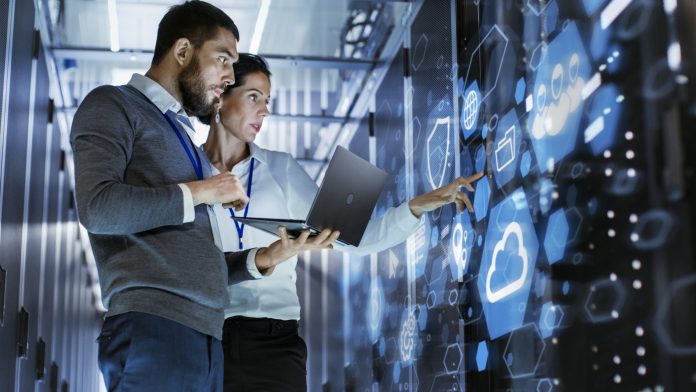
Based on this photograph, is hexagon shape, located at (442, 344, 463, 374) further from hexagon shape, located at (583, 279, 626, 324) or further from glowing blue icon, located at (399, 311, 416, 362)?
hexagon shape, located at (583, 279, 626, 324)

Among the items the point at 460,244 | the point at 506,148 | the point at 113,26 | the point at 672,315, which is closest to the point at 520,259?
the point at 506,148

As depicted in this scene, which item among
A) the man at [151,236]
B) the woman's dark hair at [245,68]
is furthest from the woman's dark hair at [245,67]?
the man at [151,236]

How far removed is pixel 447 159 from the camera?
347 cm

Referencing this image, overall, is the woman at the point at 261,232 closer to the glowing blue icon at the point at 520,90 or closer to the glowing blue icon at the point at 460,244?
the glowing blue icon at the point at 460,244

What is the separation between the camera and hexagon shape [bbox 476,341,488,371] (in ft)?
9.75

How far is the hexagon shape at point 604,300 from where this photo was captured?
80.9 inches

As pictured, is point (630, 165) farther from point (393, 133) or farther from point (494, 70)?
point (393, 133)

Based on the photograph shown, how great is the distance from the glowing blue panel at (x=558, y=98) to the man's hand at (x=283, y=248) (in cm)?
58

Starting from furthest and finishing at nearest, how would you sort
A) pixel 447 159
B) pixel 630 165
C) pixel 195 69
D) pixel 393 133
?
pixel 393 133, pixel 447 159, pixel 195 69, pixel 630 165

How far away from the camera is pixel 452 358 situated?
10.8 ft

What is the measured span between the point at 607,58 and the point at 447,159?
135 cm

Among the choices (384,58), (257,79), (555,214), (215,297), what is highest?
(384,58)

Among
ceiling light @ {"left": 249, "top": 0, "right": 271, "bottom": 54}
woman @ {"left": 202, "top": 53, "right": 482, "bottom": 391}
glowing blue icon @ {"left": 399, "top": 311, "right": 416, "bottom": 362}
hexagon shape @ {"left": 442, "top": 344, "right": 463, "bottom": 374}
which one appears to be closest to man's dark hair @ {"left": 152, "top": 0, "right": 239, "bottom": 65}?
woman @ {"left": 202, "top": 53, "right": 482, "bottom": 391}

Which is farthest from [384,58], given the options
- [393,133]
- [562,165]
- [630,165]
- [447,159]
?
[630,165]
